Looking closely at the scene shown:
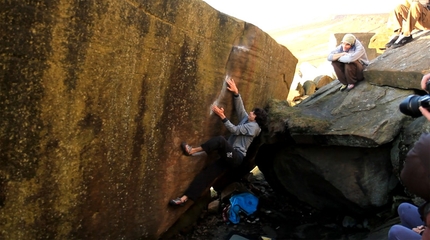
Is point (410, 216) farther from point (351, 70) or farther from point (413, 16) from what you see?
point (413, 16)

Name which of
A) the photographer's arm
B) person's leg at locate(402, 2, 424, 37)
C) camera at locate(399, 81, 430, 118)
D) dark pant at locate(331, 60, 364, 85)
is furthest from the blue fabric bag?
person's leg at locate(402, 2, 424, 37)

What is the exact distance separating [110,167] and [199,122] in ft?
5.37

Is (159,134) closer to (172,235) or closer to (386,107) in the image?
(172,235)

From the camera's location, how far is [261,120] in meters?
6.01

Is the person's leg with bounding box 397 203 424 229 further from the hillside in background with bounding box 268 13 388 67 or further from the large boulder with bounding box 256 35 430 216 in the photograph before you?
the hillside in background with bounding box 268 13 388 67

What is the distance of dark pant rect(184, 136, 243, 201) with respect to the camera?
17.9 ft

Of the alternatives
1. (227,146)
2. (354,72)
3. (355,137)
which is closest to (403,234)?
(355,137)

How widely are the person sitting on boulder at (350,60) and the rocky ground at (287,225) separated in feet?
8.58

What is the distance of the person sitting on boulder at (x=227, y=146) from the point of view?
17.8 ft

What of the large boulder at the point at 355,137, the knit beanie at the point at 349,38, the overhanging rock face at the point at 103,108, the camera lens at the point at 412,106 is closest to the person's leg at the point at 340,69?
the large boulder at the point at 355,137

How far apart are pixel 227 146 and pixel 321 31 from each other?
117ft

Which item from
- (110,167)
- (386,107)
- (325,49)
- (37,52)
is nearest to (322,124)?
(386,107)

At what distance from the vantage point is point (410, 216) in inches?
147

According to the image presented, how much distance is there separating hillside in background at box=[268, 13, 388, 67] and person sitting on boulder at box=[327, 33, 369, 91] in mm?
18464
